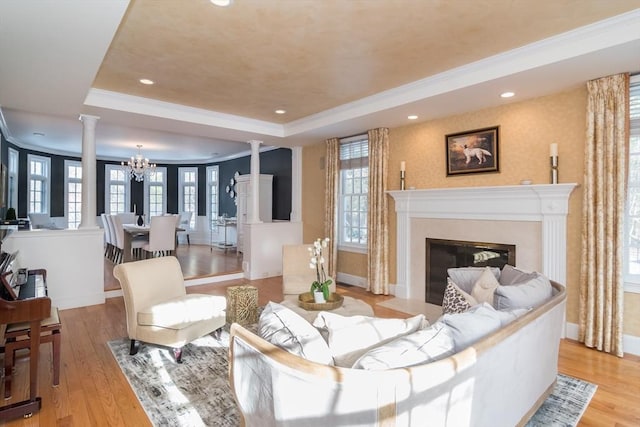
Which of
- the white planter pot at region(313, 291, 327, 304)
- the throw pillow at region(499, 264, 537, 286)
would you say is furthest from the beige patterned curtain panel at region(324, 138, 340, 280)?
the throw pillow at region(499, 264, 537, 286)

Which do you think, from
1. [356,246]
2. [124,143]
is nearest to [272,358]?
[356,246]

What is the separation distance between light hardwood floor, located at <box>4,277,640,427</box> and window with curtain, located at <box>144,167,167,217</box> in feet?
25.0

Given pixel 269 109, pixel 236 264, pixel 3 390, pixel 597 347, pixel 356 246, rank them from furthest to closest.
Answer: pixel 236 264 < pixel 356 246 < pixel 269 109 < pixel 597 347 < pixel 3 390

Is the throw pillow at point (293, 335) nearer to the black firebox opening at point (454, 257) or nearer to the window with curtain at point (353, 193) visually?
the black firebox opening at point (454, 257)

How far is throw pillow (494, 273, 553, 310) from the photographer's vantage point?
2.13 m

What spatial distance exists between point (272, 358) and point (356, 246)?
472 cm

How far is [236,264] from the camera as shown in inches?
288

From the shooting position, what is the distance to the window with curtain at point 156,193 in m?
10.9

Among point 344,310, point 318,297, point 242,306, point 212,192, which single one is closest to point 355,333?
point 344,310

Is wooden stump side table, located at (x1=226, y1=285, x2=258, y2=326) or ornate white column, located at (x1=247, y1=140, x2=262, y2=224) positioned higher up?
ornate white column, located at (x1=247, y1=140, x2=262, y2=224)

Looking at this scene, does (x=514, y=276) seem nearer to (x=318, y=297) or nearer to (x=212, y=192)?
(x=318, y=297)

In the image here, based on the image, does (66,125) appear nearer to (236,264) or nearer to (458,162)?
(236,264)

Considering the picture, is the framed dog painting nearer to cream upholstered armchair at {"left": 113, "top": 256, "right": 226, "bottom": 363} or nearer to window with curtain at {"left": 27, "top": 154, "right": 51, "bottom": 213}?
cream upholstered armchair at {"left": 113, "top": 256, "right": 226, "bottom": 363}

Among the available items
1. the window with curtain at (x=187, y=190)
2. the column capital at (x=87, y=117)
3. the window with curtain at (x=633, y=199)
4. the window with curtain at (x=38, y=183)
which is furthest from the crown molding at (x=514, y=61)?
the window with curtain at (x=38, y=183)
